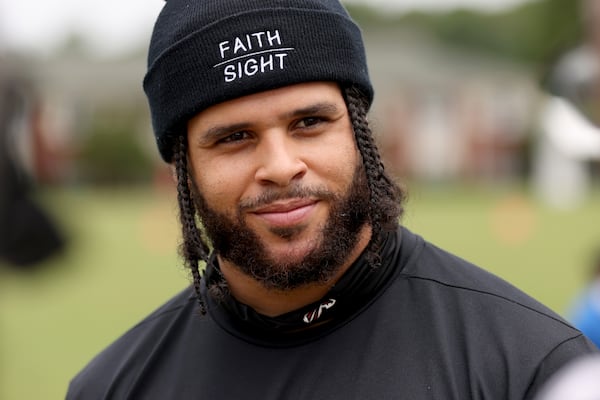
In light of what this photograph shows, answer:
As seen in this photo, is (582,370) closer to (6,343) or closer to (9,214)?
(9,214)

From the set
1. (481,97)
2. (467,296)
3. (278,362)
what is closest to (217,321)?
(278,362)

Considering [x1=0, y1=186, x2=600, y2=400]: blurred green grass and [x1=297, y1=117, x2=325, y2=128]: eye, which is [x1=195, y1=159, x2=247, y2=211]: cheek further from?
[x1=0, y1=186, x2=600, y2=400]: blurred green grass

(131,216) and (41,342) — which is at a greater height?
(131,216)

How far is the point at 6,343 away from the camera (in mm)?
11781

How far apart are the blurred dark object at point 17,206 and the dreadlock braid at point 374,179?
3.32m

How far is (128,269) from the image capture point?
59.9ft

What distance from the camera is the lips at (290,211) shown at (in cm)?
246

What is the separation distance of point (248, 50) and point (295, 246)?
19.2 inches

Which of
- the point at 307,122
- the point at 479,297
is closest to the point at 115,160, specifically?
the point at 307,122

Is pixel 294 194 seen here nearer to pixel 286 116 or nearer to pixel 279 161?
pixel 279 161

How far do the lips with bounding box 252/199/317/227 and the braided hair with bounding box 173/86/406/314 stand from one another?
173 millimetres

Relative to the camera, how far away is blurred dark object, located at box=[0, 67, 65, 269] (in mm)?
5633

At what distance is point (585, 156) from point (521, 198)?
3240cm

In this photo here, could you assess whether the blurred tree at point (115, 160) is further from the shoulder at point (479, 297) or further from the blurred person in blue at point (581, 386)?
the blurred person in blue at point (581, 386)
